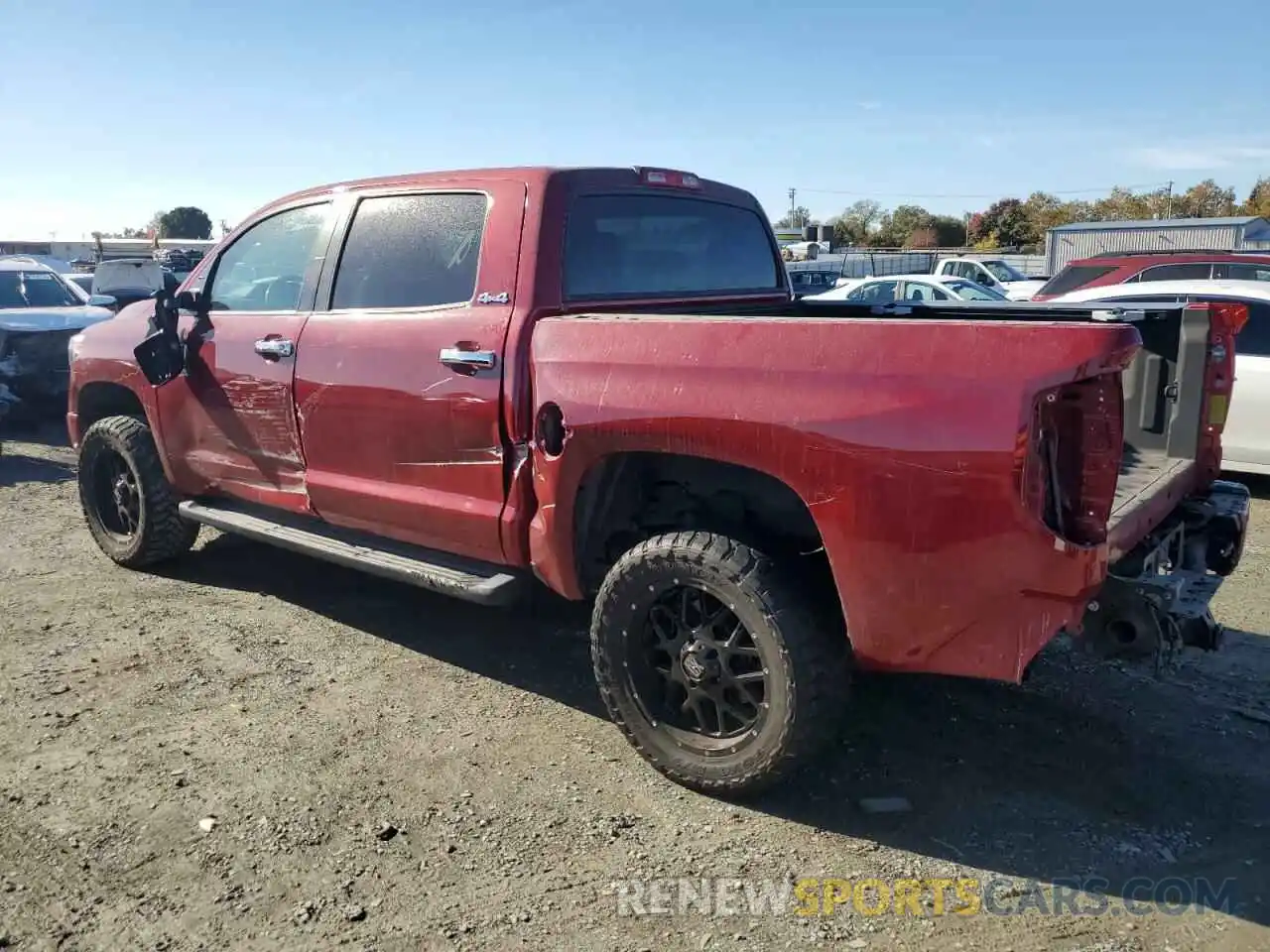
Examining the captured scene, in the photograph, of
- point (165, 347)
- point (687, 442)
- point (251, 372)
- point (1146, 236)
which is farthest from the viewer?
point (1146, 236)

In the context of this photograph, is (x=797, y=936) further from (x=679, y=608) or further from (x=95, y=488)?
(x=95, y=488)

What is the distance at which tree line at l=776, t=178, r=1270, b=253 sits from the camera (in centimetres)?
5400

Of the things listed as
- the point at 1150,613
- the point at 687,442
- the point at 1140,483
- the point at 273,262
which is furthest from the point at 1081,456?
the point at 273,262

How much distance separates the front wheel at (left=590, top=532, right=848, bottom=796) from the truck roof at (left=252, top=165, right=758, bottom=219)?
1468 millimetres

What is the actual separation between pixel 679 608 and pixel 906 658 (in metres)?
0.79

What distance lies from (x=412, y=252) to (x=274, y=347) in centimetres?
81

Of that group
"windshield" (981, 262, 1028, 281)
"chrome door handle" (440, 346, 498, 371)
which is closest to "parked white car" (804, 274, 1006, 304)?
"windshield" (981, 262, 1028, 281)

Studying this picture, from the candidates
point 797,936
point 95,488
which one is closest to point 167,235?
point 95,488

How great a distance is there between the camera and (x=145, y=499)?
18.0 feet

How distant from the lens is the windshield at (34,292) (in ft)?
37.8

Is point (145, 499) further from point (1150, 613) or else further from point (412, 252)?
point (1150, 613)

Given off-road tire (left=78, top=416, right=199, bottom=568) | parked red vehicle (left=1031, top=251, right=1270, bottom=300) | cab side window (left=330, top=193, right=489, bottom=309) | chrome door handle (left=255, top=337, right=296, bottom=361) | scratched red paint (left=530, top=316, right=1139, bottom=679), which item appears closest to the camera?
scratched red paint (left=530, top=316, right=1139, bottom=679)

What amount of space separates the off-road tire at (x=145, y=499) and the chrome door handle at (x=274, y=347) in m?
1.22

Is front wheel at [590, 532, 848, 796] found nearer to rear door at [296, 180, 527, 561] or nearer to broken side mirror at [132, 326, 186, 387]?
rear door at [296, 180, 527, 561]
